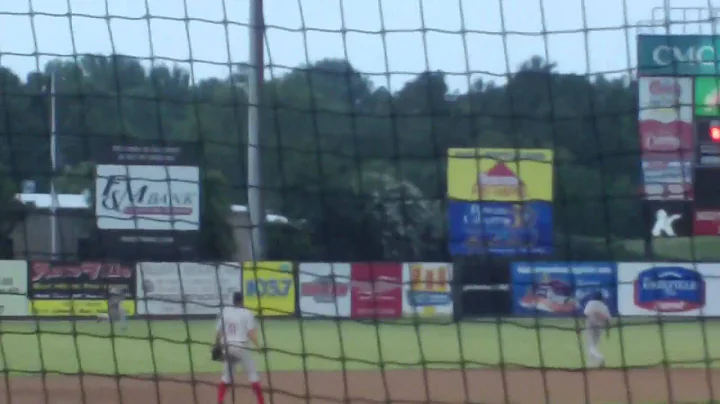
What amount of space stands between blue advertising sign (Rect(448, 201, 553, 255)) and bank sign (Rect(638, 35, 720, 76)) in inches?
77.0

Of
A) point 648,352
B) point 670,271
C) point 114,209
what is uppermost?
point 114,209

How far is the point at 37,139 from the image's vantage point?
6281 millimetres

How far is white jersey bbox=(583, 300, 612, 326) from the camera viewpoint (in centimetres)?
1497

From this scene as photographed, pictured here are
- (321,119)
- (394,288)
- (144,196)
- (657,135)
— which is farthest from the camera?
(394,288)

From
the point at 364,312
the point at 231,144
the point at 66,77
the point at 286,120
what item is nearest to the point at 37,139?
the point at 66,77

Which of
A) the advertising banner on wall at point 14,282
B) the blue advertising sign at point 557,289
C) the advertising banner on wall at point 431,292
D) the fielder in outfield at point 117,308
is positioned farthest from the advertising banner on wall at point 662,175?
the advertising banner on wall at point 14,282

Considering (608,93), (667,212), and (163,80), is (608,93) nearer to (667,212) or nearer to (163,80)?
(163,80)

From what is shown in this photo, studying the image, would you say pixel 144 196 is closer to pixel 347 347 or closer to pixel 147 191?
pixel 147 191

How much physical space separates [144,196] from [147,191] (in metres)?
0.19

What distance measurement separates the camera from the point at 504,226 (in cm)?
1030

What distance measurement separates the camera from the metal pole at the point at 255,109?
18.3 ft

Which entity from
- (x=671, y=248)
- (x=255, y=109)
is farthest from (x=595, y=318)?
(x=255, y=109)

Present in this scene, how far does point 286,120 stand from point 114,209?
137 centimetres

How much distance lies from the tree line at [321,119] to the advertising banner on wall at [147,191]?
0.15 meters
